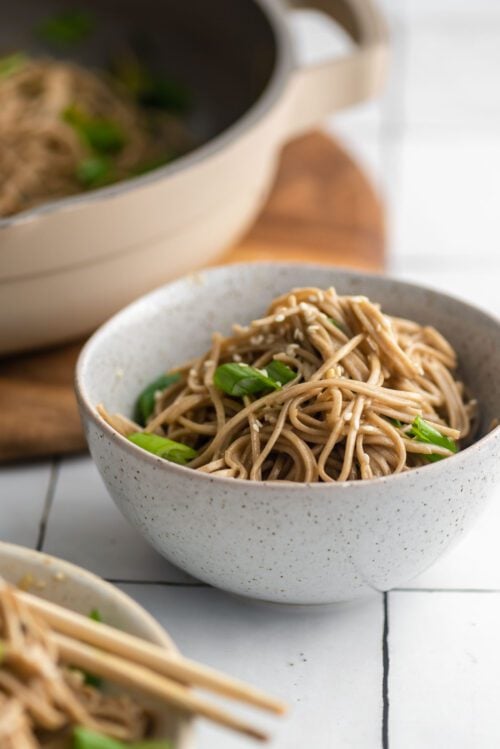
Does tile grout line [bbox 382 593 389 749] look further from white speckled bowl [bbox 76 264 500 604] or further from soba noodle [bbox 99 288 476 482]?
soba noodle [bbox 99 288 476 482]

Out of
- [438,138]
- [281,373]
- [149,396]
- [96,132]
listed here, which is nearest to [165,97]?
[96,132]

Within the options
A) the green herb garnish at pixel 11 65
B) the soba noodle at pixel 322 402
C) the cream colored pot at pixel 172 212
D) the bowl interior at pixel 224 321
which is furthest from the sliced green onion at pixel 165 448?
the green herb garnish at pixel 11 65

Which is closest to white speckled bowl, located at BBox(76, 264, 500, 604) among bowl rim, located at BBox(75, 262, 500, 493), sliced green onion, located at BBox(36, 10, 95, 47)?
bowl rim, located at BBox(75, 262, 500, 493)

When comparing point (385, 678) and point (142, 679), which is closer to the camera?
point (142, 679)

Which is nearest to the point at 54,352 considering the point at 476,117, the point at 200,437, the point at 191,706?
the point at 200,437

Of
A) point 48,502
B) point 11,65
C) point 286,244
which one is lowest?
point 48,502

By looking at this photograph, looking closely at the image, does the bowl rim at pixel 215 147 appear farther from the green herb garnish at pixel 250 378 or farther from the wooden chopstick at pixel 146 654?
the wooden chopstick at pixel 146 654

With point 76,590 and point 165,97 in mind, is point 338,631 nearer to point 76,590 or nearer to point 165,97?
point 76,590
